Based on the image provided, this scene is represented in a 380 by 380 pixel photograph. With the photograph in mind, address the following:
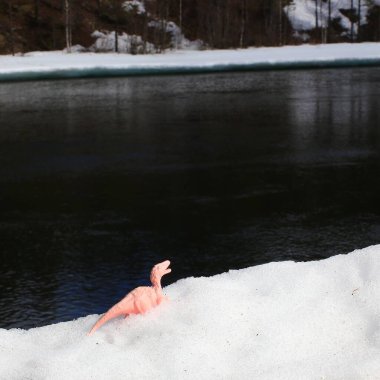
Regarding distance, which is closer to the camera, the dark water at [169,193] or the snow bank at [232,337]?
the snow bank at [232,337]

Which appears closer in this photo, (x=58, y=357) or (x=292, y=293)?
(x=58, y=357)

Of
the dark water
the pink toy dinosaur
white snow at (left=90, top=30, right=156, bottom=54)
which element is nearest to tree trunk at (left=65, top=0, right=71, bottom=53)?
white snow at (left=90, top=30, right=156, bottom=54)

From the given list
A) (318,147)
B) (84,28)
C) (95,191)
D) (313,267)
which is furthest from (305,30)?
(313,267)

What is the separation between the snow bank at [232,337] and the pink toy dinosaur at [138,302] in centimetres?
5

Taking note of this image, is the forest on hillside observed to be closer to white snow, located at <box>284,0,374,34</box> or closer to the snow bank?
white snow, located at <box>284,0,374,34</box>

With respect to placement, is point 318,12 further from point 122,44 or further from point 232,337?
point 232,337

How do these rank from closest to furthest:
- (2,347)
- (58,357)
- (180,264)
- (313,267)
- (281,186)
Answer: (58,357)
(2,347)
(313,267)
(180,264)
(281,186)

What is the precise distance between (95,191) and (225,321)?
683 centimetres

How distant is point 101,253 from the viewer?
→ 324 inches

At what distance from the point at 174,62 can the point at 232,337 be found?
37.7 metres

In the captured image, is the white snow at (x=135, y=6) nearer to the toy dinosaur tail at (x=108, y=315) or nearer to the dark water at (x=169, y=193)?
the dark water at (x=169, y=193)

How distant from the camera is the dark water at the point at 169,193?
7.70m

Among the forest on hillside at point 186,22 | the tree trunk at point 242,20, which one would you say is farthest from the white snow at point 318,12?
the tree trunk at point 242,20

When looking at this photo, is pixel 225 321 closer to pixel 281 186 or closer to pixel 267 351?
pixel 267 351
